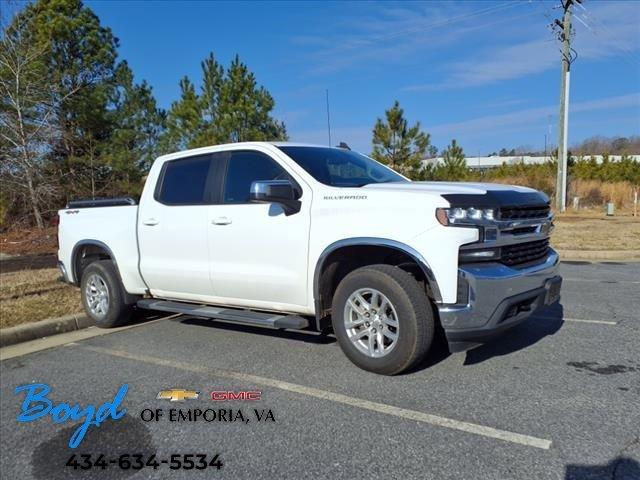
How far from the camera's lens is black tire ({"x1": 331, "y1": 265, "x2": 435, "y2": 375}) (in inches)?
152

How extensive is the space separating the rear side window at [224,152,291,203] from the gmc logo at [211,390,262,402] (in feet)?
5.77

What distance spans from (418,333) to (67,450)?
8.13 ft

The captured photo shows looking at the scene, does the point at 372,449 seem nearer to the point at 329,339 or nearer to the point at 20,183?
the point at 329,339

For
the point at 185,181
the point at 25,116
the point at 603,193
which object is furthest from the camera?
the point at 603,193

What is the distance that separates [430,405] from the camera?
11.8 feet

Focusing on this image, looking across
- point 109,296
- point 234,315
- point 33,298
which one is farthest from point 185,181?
point 33,298

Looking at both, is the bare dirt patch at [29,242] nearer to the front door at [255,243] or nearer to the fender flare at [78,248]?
the fender flare at [78,248]

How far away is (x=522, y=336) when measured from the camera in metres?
5.09

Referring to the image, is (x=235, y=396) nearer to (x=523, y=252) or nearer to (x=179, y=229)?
(x=179, y=229)

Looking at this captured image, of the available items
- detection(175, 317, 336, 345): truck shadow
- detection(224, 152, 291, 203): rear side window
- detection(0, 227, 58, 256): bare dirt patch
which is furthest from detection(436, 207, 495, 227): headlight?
detection(0, 227, 58, 256): bare dirt patch

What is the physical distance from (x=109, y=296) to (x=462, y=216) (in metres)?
4.35

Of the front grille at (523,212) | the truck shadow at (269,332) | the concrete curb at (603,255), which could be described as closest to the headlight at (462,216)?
the front grille at (523,212)

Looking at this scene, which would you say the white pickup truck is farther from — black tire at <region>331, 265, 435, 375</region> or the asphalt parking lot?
the asphalt parking lot

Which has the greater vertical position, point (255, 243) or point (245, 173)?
point (245, 173)
